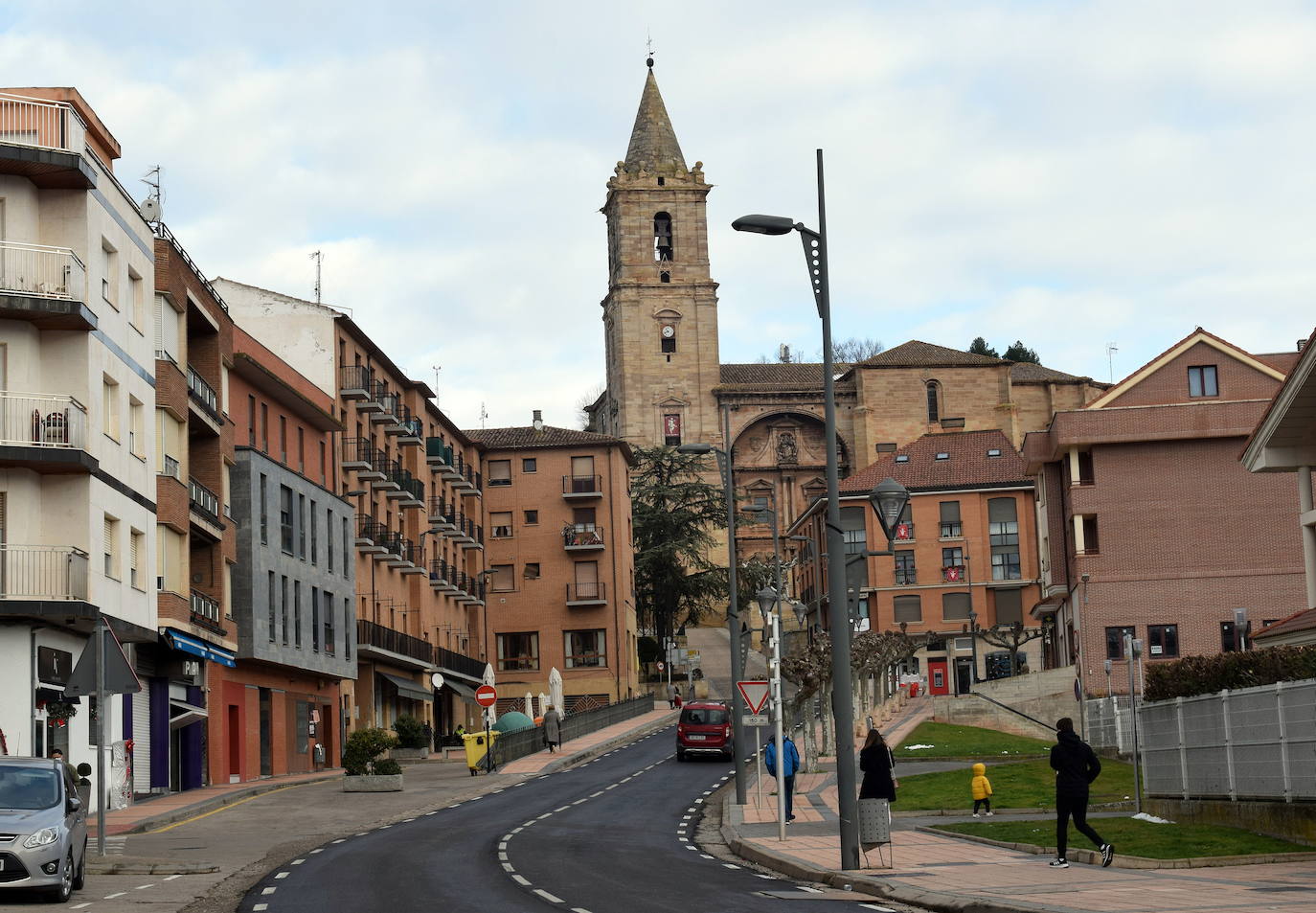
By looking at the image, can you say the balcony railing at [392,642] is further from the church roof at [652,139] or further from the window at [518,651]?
the church roof at [652,139]

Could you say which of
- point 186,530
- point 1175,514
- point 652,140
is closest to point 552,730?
point 186,530

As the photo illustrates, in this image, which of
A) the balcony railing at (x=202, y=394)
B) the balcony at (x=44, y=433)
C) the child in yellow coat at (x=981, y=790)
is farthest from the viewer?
the balcony railing at (x=202, y=394)

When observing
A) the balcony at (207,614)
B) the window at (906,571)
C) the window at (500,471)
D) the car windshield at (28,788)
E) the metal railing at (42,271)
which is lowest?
the car windshield at (28,788)

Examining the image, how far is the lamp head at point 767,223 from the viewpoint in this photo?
22.6 meters

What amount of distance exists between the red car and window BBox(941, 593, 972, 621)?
1639 inches

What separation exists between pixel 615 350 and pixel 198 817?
97.3 metres

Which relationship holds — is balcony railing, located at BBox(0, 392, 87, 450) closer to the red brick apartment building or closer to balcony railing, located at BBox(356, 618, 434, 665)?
balcony railing, located at BBox(356, 618, 434, 665)

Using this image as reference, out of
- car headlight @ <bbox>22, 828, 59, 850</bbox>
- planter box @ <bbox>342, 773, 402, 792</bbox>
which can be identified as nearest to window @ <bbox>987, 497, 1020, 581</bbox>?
planter box @ <bbox>342, 773, 402, 792</bbox>

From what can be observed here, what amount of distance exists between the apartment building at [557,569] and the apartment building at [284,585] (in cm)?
2918

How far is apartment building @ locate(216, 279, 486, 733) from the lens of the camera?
63.8 meters

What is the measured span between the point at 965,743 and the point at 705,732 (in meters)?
8.19

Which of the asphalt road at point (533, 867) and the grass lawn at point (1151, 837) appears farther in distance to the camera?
the grass lawn at point (1151, 837)

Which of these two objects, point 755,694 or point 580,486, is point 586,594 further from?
point 755,694

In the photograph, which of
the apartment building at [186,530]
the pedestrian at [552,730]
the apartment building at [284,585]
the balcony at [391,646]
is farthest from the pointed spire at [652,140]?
the apartment building at [186,530]
